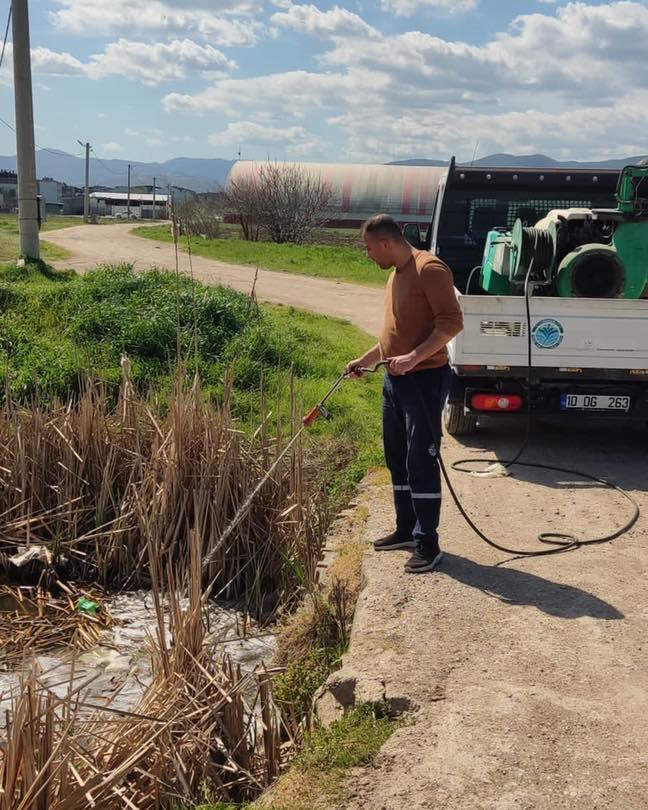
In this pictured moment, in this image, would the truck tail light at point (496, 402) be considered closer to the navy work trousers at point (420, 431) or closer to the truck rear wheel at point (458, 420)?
the truck rear wheel at point (458, 420)

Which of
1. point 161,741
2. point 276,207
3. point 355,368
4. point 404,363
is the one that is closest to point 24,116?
point 355,368

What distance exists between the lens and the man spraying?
499cm

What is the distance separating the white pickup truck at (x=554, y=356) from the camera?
7461 mm

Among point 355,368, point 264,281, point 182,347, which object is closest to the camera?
point 355,368

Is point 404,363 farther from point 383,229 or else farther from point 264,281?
point 264,281

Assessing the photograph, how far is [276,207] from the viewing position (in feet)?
133

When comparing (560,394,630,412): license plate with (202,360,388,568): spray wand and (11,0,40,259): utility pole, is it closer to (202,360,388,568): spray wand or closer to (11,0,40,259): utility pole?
(202,360,388,568): spray wand

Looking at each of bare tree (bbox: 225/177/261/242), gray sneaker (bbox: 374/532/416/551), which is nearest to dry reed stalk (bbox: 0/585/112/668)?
gray sneaker (bbox: 374/532/416/551)

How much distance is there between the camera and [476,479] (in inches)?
289

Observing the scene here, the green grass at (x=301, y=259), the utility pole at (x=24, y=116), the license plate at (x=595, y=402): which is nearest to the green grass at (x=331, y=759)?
the license plate at (x=595, y=402)

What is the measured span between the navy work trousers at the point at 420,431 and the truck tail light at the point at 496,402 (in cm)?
255

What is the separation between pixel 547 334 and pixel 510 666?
381cm

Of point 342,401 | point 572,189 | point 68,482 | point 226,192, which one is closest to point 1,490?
point 68,482

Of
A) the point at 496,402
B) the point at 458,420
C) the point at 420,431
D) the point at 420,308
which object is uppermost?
the point at 420,308
